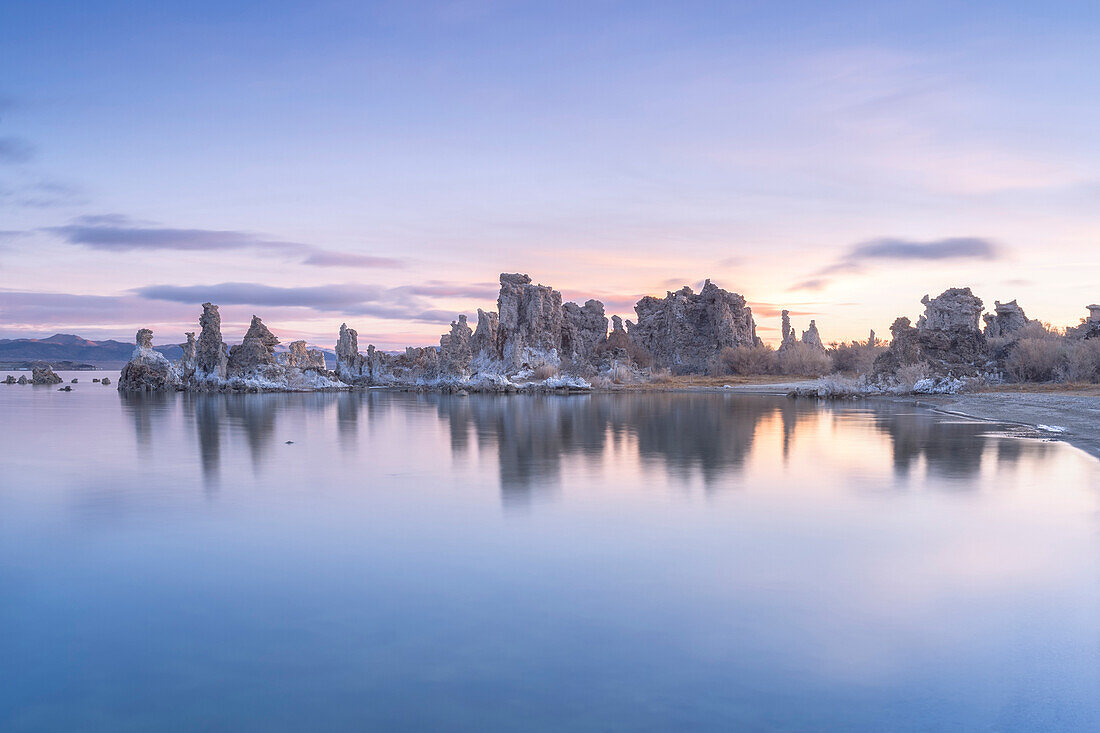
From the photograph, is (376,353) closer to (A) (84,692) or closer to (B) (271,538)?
(B) (271,538)

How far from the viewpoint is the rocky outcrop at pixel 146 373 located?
181 ft

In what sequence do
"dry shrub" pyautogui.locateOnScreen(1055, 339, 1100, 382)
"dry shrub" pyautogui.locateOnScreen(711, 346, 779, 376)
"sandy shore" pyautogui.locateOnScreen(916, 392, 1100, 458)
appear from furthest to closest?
1. "dry shrub" pyautogui.locateOnScreen(711, 346, 779, 376)
2. "dry shrub" pyautogui.locateOnScreen(1055, 339, 1100, 382)
3. "sandy shore" pyautogui.locateOnScreen(916, 392, 1100, 458)

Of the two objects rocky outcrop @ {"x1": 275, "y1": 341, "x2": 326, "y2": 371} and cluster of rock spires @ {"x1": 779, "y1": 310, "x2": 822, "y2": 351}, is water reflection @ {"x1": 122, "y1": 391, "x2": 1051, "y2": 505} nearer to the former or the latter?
rocky outcrop @ {"x1": 275, "y1": 341, "x2": 326, "y2": 371}

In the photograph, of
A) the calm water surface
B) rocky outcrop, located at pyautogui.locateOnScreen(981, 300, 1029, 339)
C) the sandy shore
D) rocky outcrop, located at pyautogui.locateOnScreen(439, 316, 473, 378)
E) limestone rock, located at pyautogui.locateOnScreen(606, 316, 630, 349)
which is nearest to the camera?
the calm water surface

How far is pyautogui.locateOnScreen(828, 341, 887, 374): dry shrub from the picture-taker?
63.0 m

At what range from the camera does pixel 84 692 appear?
15.5ft

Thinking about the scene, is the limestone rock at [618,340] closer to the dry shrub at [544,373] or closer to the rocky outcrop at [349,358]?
the dry shrub at [544,373]

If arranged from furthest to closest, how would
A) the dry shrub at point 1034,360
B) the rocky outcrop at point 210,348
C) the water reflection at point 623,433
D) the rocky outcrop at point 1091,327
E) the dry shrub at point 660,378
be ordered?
1. the dry shrub at point 660,378
2. the rocky outcrop at point 210,348
3. the rocky outcrop at point 1091,327
4. the dry shrub at point 1034,360
5. the water reflection at point 623,433

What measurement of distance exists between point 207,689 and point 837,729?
3.75 metres

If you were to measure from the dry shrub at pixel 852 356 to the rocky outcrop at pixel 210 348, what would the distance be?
4888cm

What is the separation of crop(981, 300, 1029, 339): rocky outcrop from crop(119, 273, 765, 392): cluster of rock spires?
85.8ft

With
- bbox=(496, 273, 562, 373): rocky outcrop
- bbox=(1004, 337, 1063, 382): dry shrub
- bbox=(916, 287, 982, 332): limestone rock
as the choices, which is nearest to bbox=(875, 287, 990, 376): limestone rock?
bbox=(916, 287, 982, 332): limestone rock

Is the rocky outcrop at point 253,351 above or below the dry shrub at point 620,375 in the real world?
above

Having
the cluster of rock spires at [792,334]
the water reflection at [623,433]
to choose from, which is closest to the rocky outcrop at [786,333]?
the cluster of rock spires at [792,334]
